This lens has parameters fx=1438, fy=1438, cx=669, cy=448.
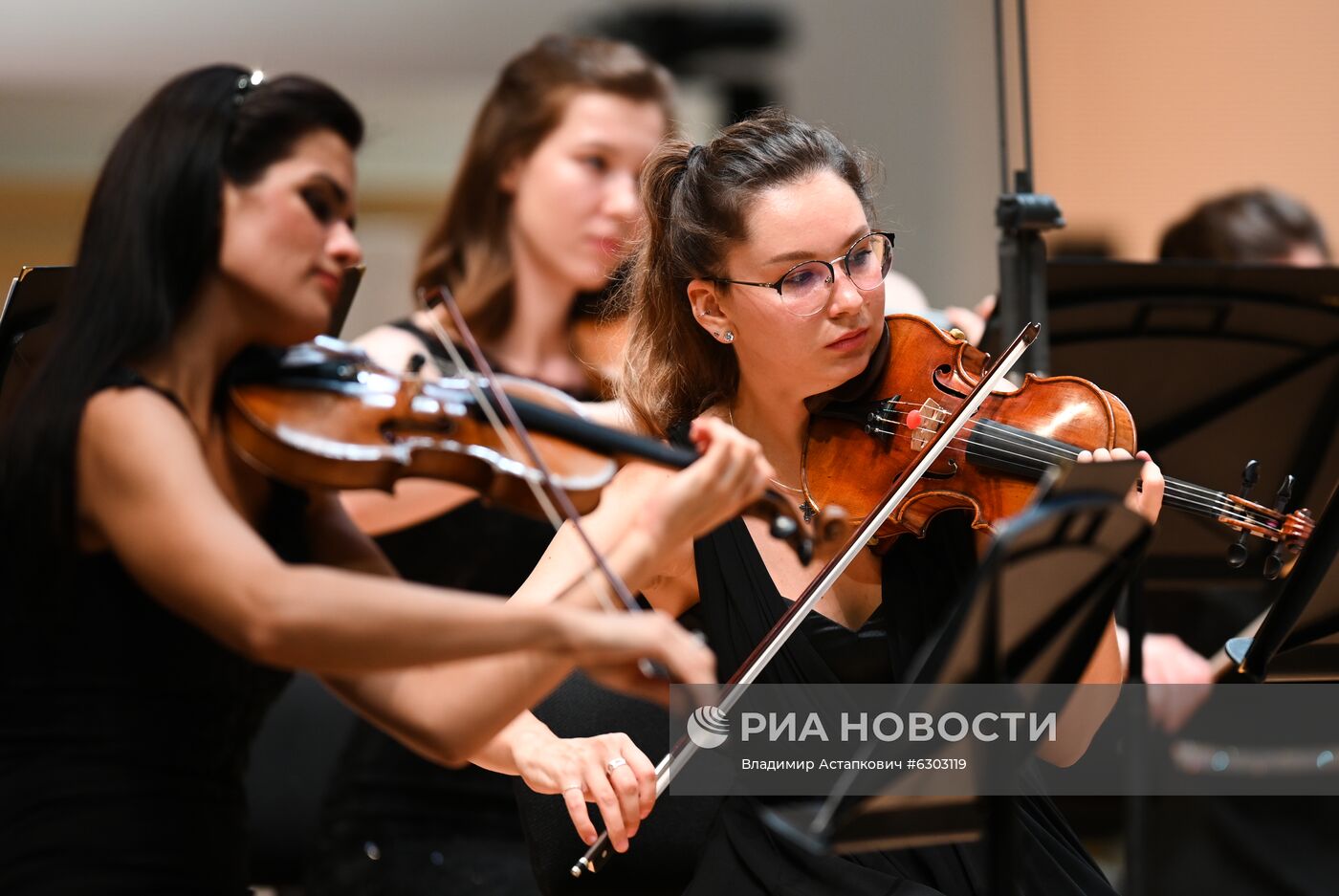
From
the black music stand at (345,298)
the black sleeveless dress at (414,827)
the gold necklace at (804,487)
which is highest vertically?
the black music stand at (345,298)

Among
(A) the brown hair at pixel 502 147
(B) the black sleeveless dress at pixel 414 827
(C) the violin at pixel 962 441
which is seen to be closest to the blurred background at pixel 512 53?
(A) the brown hair at pixel 502 147

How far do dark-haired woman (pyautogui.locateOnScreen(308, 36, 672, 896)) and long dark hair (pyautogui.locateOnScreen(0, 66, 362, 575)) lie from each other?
1.01 meters

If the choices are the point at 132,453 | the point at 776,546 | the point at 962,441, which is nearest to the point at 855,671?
the point at 776,546

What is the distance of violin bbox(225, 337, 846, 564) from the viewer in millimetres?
1068

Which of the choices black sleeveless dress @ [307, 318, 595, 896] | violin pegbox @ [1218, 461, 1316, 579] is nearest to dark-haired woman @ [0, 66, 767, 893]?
Answer: violin pegbox @ [1218, 461, 1316, 579]

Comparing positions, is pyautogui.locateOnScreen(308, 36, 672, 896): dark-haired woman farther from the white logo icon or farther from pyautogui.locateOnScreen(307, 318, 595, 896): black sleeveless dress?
the white logo icon

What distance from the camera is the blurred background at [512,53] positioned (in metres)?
4.52

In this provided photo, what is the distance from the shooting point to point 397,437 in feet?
3.56

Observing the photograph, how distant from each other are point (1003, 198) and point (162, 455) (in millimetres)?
1183

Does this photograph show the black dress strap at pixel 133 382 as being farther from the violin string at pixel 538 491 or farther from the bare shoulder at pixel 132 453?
the violin string at pixel 538 491

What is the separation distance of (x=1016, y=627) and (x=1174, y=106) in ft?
10.6

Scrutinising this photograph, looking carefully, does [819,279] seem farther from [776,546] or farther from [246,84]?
[246,84]

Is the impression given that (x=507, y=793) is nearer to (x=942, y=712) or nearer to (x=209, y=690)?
(x=209, y=690)

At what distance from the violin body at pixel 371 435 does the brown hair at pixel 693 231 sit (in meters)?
0.51
